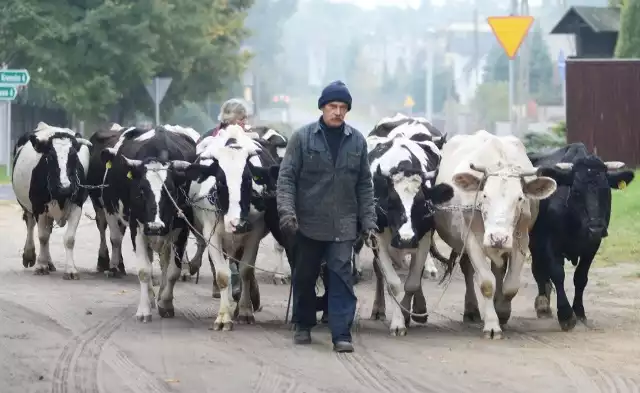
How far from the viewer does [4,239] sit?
87.1ft

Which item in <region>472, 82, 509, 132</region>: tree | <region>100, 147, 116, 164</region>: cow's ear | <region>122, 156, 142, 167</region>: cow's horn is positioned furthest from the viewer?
<region>472, 82, 509, 132</region>: tree

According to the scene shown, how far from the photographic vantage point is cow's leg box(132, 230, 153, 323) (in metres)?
15.5

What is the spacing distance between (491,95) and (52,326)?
9336cm

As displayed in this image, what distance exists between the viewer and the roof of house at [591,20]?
47969 mm

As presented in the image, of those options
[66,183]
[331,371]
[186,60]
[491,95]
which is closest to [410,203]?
[331,371]

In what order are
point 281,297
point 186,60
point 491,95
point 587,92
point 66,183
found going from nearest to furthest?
point 281,297
point 66,183
point 587,92
point 186,60
point 491,95

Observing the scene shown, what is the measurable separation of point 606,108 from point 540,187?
22.0 metres

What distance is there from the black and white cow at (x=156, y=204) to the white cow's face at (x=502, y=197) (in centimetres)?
303

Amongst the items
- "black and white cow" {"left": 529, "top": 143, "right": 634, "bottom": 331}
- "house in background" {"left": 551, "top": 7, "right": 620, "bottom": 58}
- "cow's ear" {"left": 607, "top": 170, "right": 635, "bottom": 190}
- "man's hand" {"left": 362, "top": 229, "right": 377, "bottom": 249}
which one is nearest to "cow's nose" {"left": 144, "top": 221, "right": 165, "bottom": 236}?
"man's hand" {"left": 362, "top": 229, "right": 377, "bottom": 249}

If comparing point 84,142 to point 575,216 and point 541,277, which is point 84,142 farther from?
point 575,216

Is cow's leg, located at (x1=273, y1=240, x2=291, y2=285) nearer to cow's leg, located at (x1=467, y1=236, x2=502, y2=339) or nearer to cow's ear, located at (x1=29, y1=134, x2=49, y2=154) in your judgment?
cow's ear, located at (x1=29, y1=134, x2=49, y2=154)

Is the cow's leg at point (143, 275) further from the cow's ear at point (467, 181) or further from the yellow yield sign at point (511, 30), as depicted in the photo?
the yellow yield sign at point (511, 30)

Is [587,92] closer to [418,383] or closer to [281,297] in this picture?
[281,297]

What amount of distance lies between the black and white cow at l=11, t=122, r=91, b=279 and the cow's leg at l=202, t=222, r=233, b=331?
4951 millimetres
